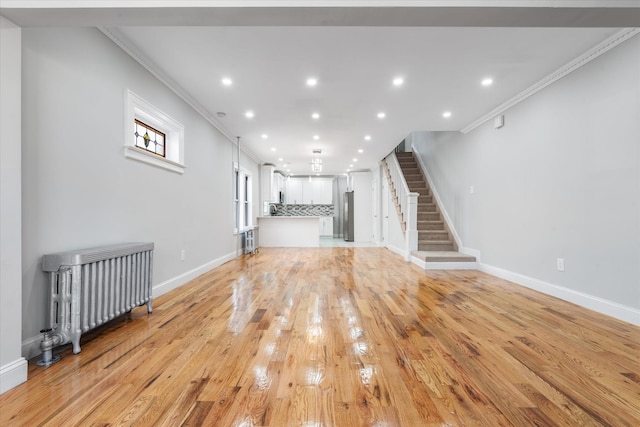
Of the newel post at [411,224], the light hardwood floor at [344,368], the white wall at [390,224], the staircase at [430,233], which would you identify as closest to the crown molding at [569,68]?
the newel post at [411,224]

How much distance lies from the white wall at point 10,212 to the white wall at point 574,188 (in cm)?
424

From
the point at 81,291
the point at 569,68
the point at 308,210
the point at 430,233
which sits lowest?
the point at 81,291

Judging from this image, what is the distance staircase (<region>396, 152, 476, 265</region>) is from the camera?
4.74 meters

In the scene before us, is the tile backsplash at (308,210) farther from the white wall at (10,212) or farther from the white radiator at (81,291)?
the white wall at (10,212)

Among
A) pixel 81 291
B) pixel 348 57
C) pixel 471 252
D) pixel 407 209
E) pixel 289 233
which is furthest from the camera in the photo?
pixel 289 233

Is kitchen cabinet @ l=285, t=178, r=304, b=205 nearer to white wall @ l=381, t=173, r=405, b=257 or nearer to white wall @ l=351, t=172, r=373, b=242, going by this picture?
white wall @ l=351, t=172, r=373, b=242

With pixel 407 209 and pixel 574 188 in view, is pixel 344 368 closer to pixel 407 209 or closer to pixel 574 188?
pixel 574 188

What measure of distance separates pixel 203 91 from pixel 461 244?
4930 mm

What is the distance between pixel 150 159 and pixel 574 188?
4.38 metres

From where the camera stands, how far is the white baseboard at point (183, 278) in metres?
3.10

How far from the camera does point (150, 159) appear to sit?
2.93 meters

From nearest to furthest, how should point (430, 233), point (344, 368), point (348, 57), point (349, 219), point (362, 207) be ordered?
point (344, 368) → point (348, 57) → point (430, 233) → point (362, 207) → point (349, 219)

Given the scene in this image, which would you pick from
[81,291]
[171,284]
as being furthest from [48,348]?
[171,284]

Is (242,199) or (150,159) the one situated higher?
(150,159)
